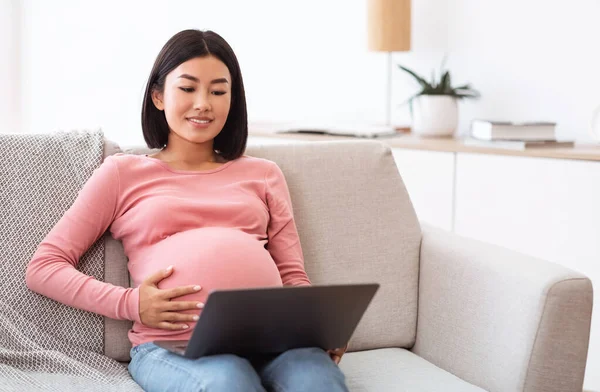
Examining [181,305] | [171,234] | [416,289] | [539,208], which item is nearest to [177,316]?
[181,305]

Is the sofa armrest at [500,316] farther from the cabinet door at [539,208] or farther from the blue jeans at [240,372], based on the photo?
the cabinet door at [539,208]

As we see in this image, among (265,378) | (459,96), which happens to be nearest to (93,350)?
(265,378)

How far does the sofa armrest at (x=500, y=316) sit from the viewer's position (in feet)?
5.55

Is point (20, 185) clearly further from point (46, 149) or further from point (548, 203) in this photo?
point (548, 203)

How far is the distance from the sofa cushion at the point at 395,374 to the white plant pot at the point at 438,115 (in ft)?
4.39

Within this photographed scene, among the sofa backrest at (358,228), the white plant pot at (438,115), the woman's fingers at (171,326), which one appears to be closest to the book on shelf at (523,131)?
the white plant pot at (438,115)

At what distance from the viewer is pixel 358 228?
6.70ft

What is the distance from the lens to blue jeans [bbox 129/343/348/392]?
1.50 metres

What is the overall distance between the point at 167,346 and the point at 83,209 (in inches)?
12.8

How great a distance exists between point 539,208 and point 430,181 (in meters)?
0.38

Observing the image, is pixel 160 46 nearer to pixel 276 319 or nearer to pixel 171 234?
pixel 171 234

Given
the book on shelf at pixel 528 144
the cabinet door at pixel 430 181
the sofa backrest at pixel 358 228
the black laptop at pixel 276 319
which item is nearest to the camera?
the black laptop at pixel 276 319

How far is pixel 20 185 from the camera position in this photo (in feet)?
6.08

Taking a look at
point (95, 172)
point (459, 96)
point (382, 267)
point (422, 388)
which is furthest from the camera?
point (459, 96)
